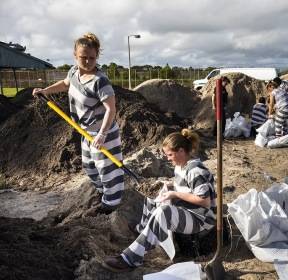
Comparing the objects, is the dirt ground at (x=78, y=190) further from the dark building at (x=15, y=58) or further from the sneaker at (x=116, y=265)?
the dark building at (x=15, y=58)

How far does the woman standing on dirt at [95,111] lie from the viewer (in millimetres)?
3107

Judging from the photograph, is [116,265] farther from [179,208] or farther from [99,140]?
[99,140]

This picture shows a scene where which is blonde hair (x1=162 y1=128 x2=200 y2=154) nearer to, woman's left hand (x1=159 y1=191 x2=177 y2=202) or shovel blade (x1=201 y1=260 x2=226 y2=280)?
woman's left hand (x1=159 y1=191 x2=177 y2=202)

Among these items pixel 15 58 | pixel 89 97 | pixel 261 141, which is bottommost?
pixel 261 141

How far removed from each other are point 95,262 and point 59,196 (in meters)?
2.94

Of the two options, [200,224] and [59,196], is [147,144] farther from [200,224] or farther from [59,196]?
[200,224]

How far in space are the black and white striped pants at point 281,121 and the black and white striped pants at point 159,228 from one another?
5.51 m

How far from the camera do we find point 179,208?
2.90 m

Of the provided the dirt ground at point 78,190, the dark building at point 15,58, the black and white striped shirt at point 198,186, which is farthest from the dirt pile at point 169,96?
the black and white striped shirt at point 198,186

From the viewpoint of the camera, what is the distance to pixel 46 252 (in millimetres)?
3021

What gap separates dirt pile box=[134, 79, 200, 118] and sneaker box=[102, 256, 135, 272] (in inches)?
410

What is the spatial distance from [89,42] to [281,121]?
18.8ft

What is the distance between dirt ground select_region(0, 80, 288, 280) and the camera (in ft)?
9.60

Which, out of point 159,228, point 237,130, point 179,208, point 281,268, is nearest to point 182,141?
point 179,208
